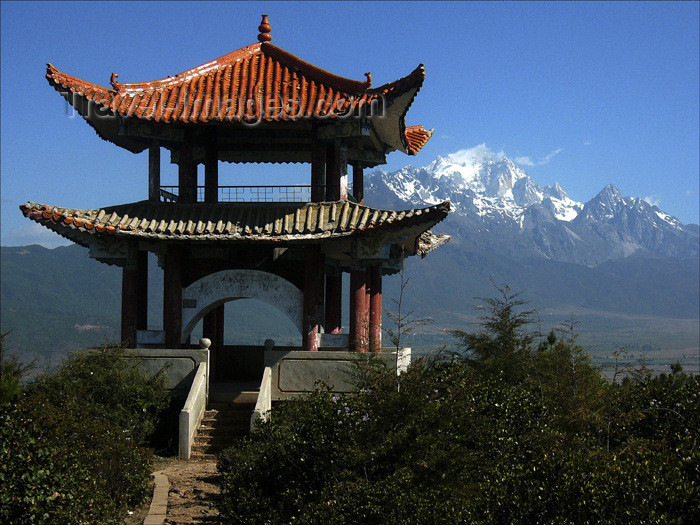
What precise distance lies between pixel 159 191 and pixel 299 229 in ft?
14.8

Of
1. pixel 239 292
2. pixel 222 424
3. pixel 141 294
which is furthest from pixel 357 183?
pixel 222 424

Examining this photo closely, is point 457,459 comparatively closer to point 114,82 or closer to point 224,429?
point 224,429

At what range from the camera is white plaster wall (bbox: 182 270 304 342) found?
25812mm

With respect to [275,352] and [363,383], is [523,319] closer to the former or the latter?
[275,352]

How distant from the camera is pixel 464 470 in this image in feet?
52.0

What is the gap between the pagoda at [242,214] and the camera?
24.9 metres

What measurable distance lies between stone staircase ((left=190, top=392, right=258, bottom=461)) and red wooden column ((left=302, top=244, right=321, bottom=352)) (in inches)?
84.0

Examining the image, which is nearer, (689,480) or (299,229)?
(689,480)

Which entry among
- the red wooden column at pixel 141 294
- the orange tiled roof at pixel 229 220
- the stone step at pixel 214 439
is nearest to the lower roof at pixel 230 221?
the orange tiled roof at pixel 229 220

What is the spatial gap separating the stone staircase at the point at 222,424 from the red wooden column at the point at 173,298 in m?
2.09

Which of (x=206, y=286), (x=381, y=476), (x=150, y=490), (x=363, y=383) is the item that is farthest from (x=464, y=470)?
(x=206, y=286)

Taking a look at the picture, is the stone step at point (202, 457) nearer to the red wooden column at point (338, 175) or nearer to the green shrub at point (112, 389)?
the green shrub at point (112, 389)

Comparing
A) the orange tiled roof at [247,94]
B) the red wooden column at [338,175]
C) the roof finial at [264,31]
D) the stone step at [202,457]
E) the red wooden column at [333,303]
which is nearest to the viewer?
the stone step at [202,457]

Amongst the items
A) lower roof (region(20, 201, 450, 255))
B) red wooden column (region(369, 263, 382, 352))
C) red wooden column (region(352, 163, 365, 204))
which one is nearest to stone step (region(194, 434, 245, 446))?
lower roof (region(20, 201, 450, 255))
